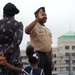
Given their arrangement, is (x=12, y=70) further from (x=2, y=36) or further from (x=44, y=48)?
(x=44, y=48)

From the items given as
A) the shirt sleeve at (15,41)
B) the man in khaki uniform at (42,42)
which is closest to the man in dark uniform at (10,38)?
the shirt sleeve at (15,41)

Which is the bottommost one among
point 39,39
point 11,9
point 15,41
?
point 15,41

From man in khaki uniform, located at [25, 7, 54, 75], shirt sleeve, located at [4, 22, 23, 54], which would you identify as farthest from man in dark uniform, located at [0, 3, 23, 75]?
man in khaki uniform, located at [25, 7, 54, 75]

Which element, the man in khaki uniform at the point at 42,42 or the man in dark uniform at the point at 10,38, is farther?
the man in khaki uniform at the point at 42,42

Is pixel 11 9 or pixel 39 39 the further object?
pixel 39 39

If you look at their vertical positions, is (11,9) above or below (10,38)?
above

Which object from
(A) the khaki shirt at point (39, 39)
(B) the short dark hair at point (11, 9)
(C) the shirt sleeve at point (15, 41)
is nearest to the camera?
(C) the shirt sleeve at point (15, 41)

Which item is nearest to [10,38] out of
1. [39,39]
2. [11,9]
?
[11,9]

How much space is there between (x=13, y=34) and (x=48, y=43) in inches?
37.4

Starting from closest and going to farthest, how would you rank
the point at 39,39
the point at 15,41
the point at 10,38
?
the point at 15,41 → the point at 10,38 → the point at 39,39

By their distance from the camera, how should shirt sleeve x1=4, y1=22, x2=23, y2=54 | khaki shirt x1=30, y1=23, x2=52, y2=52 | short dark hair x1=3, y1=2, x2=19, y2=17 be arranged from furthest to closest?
khaki shirt x1=30, y1=23, x2=52, y2=52 → short dark hair x1=3, y1=2, x2=19, y2=17 → shirt sleeve x1=4, y1=22, x2=23, y2=54

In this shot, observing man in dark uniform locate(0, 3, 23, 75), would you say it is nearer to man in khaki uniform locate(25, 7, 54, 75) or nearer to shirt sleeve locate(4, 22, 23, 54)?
shirt sleeve locate(4, 22, 23, 54)

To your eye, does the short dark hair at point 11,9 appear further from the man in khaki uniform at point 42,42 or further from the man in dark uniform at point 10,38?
the man in khaki uniform at point 42,42

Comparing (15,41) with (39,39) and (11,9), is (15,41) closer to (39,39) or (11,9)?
(11,9)
